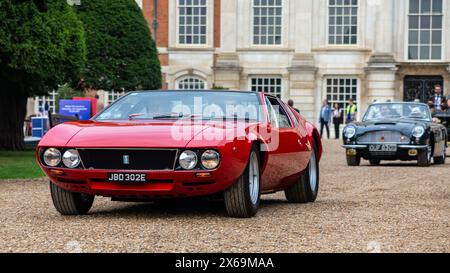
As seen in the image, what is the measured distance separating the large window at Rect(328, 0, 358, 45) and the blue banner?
53.8 feet

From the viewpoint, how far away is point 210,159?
9.03 metres

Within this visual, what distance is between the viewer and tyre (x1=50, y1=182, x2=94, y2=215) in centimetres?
966

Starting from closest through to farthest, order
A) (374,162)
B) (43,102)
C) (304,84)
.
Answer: (374,162), (304,84), (43,102)

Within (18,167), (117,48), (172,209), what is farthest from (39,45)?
(172,209)

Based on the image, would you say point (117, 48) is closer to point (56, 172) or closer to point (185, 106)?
point (185, 106)

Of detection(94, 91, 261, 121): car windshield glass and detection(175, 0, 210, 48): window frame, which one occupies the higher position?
detection(175, 0, 210, 48): window frame

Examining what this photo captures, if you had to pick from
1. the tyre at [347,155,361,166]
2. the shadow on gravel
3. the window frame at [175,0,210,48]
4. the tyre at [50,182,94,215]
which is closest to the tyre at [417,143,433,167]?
the tyre at [347,155,361,166]

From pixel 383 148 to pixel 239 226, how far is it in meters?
12.3

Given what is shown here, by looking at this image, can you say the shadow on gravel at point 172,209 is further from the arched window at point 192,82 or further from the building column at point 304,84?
the arched window at point 192,82

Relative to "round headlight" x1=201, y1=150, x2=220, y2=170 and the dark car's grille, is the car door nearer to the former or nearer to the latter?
"round headlight" x1=201, y1=150, x2=220, y2=170

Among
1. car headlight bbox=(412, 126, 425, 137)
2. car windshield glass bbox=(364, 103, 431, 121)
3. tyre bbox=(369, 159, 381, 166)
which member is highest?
car windshield glass bbox=(364, 103, 431, 121)

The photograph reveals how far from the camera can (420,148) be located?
2070 centimetres
